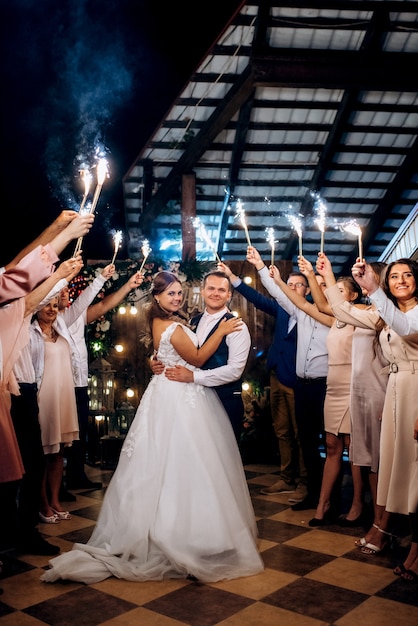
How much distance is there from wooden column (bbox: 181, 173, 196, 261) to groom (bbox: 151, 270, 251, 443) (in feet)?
14.5

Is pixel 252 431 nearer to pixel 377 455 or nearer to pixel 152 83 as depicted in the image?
pixel 377 455

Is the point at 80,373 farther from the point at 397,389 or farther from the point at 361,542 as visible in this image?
the point at 397,389

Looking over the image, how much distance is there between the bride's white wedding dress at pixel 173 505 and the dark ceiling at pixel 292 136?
478 cm

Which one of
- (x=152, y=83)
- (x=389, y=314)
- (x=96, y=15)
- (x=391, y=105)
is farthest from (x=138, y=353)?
(x=96, y=15)

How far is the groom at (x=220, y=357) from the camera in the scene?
348 cm

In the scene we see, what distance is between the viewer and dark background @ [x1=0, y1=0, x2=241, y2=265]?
9.62 metres

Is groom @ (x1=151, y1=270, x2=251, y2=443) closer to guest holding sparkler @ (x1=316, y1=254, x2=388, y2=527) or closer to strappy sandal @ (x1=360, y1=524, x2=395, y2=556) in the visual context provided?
guest holding sparkler @ (x1=316, y1=254, x2=388, y2=527)

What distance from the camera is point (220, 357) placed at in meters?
3.94

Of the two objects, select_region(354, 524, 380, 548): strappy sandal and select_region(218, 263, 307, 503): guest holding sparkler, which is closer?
select_region(354, 524, 380, 548): strappy sandal

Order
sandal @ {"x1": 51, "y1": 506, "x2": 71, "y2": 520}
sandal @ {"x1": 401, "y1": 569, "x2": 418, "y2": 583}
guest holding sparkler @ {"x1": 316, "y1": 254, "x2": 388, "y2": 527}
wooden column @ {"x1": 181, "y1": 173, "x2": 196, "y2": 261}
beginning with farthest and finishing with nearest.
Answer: wooden column @ {"x1": 181, "y1": 173, "x2": 196, "y2": 261} < sandal @ {"x1": 51, "y1": 506, "x2": 71, "y2": 520} < guest holding sparkler @ {"x1": 316, "y1": 254, "x2": 388, "y2": 527} < sandal @ {"x1": 401, "y1": 569, "x2": 418, "y2": 583}

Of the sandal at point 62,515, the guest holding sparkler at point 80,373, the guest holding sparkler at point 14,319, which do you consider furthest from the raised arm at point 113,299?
the sandal at point 62,515

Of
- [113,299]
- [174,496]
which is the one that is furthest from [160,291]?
[113,299]

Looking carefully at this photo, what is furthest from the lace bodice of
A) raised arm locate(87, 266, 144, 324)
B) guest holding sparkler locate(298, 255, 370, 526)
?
raised arm locate(87, 266, 144, 324)

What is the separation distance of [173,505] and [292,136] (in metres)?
7.58
